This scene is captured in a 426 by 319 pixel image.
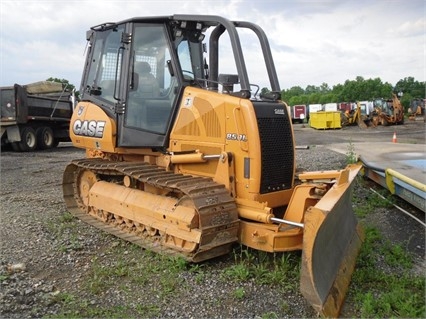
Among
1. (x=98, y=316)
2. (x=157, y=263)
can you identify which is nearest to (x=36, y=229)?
(x=157, y=263)

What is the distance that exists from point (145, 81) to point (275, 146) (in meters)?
1.94

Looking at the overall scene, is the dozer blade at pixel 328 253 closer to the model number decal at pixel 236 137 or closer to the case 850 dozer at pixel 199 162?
the case 850 dozer at pixel 199 162

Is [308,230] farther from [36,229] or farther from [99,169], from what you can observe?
[36,229]

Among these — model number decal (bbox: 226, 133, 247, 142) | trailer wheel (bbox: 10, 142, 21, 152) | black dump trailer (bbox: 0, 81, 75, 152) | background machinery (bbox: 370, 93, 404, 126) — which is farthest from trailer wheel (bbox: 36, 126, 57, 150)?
background machinery (bbox: 370, 93, 404, 126)

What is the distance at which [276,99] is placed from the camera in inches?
208

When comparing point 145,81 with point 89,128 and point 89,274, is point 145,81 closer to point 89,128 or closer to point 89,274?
point 89,128

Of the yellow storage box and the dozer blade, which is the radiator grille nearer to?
the dozer blade

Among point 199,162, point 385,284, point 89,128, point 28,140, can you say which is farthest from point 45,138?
point 385,284

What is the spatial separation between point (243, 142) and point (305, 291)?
1811mm

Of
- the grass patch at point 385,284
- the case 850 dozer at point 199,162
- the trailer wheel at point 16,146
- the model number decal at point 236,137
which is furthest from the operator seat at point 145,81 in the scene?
the trailer wheel at point 16,146

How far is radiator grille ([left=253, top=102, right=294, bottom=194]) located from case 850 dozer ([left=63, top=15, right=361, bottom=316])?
0.01 metres

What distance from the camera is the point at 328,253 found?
3.90 m

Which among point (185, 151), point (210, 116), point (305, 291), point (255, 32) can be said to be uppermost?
point (255, 32)

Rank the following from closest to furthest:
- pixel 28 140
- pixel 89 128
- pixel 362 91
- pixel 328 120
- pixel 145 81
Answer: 1. pixel 145 81
2. pixel 89 128
3. pixel 28 140
4. pixel 328 120
5. pixel 362 91
